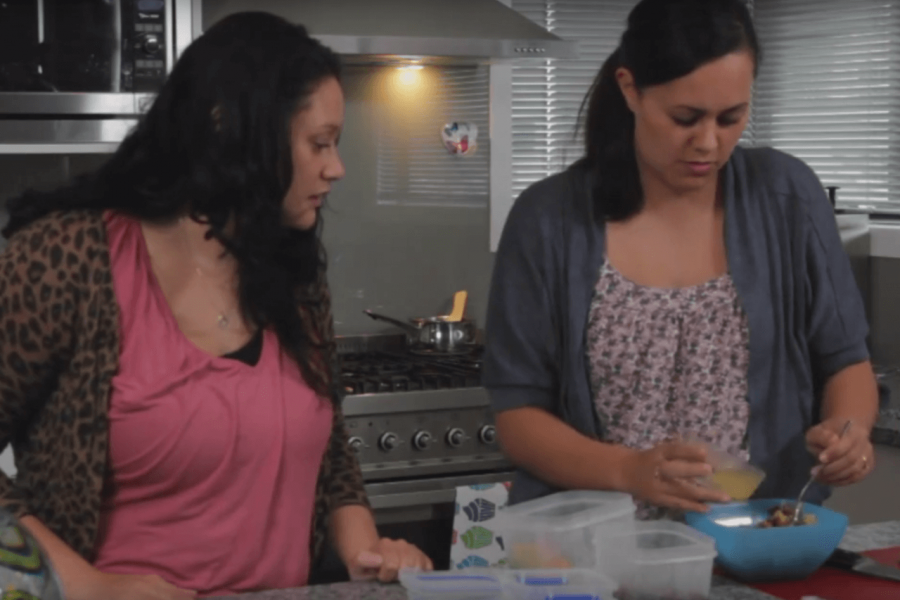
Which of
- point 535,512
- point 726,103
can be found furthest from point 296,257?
point 726,103

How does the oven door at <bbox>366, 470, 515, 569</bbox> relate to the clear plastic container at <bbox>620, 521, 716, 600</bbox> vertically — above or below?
below

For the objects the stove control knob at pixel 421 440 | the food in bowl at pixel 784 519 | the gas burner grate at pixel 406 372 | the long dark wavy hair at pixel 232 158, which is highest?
the long dark wavy hair at pixel 232 158

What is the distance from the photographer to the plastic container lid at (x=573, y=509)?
A: 1446mm

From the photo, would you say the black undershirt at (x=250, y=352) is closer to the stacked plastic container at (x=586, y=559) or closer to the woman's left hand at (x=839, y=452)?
the stacked plastic container at (x=586, y=559)

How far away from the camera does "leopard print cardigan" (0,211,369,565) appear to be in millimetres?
1495

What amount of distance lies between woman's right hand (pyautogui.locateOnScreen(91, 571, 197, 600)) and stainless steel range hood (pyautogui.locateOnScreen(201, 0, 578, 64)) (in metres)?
1.82

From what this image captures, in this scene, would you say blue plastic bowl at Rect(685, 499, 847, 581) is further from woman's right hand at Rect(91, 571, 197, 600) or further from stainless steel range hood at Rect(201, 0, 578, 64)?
stainless steel range hood at Rect(201, 0, 578, 64)

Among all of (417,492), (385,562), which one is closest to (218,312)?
(385,562)

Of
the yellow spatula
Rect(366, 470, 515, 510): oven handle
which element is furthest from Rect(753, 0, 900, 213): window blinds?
Rect(366, 470, 515, 510): oven handle

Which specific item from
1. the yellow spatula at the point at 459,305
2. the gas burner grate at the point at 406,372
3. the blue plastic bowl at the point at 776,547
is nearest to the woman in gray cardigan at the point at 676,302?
the blue plastic bowl at the point at 776,547

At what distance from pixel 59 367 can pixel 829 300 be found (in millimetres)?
990

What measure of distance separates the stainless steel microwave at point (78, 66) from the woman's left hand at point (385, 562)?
1654 mm

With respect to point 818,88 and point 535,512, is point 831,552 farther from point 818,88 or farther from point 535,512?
point 818,88

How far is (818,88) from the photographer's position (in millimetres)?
4098
